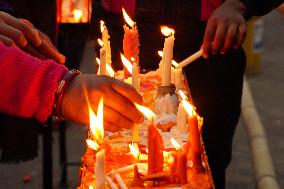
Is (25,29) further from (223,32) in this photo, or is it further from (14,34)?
(223,32)

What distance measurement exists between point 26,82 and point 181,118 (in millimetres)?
631

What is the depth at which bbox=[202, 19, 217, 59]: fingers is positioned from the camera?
2.62m

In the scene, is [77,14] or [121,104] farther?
[77,14]

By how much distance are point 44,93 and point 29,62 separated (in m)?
0.10

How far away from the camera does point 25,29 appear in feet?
6.75

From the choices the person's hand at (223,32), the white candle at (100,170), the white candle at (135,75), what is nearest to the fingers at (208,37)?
the person's hand at (223,32)

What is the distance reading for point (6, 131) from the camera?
3.69 metres

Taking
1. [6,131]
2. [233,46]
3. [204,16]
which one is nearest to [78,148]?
[6,131]

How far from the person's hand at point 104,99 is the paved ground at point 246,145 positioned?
271 cm

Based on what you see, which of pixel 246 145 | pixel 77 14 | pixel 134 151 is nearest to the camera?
pixel 134 151

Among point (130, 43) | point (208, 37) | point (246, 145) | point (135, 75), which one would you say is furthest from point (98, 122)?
point (246, 145)

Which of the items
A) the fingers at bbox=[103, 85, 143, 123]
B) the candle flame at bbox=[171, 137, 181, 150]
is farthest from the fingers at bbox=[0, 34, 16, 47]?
the candle flame at bbox=[171, 137, 181, 150]

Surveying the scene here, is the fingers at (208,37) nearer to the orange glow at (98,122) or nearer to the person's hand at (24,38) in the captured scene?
the person's hand at (24,38)

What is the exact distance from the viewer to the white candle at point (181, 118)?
6.98 feet
